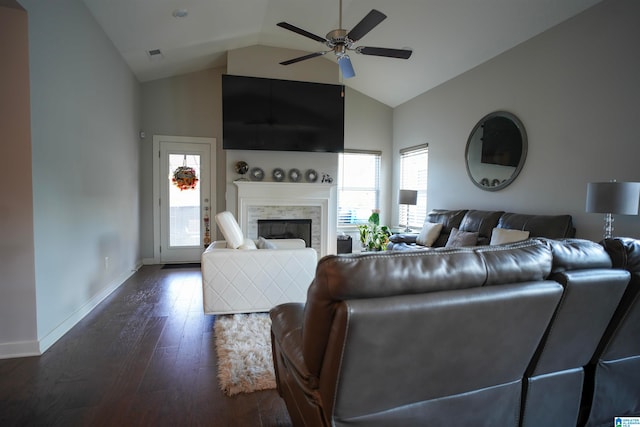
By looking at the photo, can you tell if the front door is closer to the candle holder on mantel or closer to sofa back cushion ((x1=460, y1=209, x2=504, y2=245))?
the candle holder on mantel

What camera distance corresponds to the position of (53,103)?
2.55 meters

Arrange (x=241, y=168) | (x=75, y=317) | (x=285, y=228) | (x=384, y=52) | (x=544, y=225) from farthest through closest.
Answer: (x=285, y=228), (x=241, y=168), (x=544, y=225), (x=384, y=52), (x=75, y=317)

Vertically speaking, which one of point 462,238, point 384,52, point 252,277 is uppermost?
point 384,52

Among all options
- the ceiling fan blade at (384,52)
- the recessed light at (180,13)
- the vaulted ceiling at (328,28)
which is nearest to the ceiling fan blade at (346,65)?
the ceiling fan blade at (384,52)

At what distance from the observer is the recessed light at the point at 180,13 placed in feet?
11.6

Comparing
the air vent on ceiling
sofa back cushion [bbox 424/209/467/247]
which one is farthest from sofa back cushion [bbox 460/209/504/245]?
the air vent on ceiling

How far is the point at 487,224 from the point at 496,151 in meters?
1.03

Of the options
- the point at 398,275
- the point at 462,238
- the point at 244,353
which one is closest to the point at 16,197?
the point at 244,353

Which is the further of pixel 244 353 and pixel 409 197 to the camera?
pixel 409 197

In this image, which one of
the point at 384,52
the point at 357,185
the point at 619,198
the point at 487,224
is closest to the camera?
the point at 619,198

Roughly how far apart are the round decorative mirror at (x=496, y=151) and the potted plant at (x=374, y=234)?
1898 millimetres

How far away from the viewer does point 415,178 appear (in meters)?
6.05

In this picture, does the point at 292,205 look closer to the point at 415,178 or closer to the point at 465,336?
the point at 415,178

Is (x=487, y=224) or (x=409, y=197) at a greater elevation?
(x=409, y=197)
